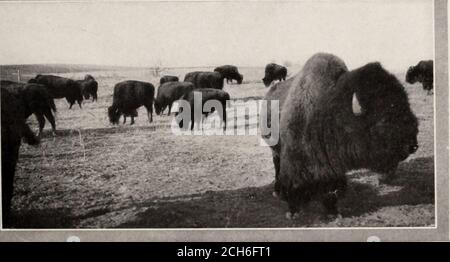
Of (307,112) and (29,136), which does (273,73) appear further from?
(29,136)

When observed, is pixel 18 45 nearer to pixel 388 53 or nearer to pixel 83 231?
pixel 83 231

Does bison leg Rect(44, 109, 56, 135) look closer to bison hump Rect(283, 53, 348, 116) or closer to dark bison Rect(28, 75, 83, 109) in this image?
dark bison Rect(28, 75, 83, 109)

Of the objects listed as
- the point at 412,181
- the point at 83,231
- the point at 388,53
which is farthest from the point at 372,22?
the point at 83,231

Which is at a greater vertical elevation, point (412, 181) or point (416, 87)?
point (416, 87)

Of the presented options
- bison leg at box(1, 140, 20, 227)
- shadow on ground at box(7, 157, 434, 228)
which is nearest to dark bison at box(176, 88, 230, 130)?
shadow on ground at box(7, 157, 434, 228)

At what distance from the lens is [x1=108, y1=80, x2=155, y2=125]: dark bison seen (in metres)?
4.46

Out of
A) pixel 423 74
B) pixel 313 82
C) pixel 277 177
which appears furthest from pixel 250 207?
pixel 423 74

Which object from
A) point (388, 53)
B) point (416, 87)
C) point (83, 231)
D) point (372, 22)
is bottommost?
point (83, 231)

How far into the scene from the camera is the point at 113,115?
176 inches

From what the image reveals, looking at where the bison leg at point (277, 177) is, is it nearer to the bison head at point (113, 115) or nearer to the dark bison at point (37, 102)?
the bison head at point (113, 115)

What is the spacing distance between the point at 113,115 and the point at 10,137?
1.00 m

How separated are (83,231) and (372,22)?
3.37 metres
